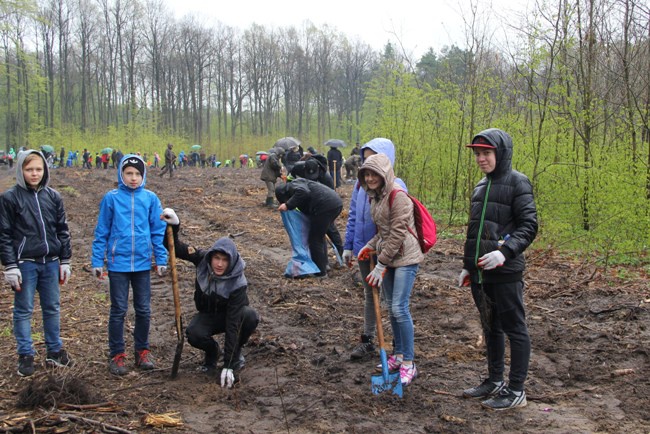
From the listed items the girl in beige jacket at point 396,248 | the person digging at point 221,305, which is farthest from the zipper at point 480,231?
the person digging at point 221,305

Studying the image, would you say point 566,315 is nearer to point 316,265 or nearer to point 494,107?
point 316,265

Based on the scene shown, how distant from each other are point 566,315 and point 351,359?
262cm

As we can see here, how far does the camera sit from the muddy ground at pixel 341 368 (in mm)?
3703

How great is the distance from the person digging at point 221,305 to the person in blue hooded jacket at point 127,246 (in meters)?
0.20

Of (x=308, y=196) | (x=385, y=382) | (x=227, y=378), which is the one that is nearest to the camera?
(x=385, y=382)

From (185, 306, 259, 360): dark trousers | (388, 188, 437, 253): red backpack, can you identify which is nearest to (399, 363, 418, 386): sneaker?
(388, 188, 437, 253): red backpack

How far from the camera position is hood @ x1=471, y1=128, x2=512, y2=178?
3717 millimetres

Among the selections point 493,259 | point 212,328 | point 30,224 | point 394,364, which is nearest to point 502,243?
point 493,259

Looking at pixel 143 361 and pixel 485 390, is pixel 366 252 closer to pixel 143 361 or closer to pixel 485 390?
pixel 485 390

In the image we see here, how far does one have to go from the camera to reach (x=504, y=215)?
374cm

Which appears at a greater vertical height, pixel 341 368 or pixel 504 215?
pixel 504 215

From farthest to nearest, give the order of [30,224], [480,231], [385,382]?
[30,224]
[385,382]
[480,231]

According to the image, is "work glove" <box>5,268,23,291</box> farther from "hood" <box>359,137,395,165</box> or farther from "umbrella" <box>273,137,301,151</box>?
"umbrella" <box>273,137,301,151</box>

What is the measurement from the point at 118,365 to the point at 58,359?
0.52 m
